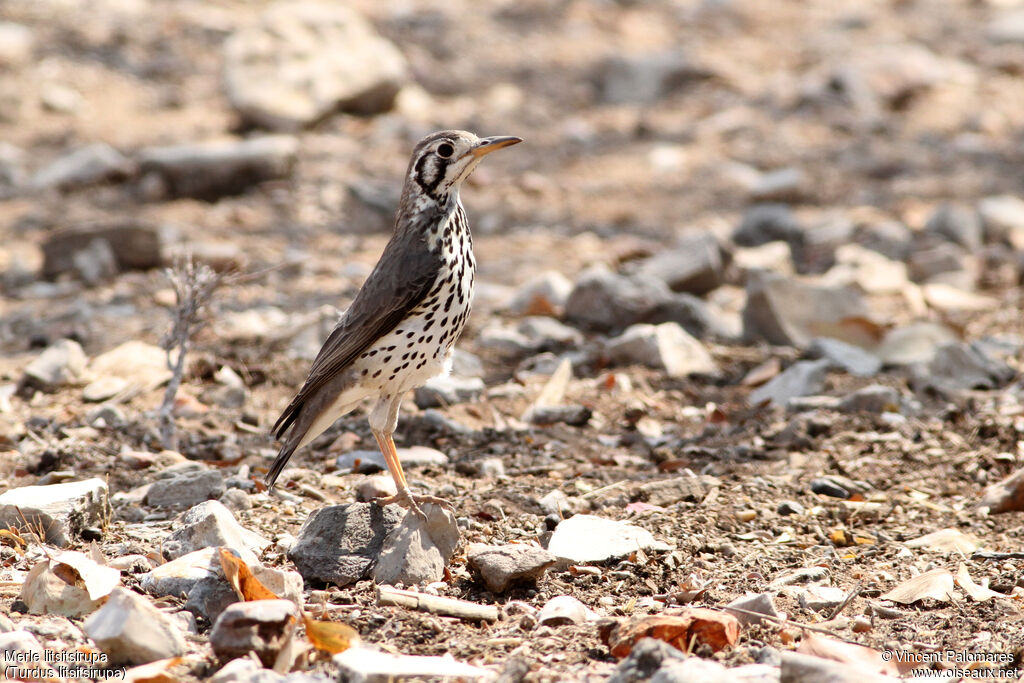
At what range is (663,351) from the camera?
7629 millimetres

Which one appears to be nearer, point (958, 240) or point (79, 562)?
point (79, 562)

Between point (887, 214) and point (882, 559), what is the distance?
668 centimetres

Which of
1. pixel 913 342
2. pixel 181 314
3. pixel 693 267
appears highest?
pixel 181 314

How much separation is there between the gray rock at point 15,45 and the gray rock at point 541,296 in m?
7.28

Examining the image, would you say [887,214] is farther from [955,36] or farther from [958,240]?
[955,36]

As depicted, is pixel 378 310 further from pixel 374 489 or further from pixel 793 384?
pixel 793 384

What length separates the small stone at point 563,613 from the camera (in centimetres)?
429

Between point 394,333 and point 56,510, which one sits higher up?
point 394,333

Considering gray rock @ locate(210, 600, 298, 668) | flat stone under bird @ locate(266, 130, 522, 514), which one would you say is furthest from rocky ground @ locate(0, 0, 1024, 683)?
flat stone under bird @ locate(266, 130, 522, 514)

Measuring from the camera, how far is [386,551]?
4648 millimetres

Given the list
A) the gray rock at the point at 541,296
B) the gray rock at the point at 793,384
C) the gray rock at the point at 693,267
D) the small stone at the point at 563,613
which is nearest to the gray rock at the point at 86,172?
the gray rock at the point at 541,296

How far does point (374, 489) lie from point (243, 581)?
1259 mm

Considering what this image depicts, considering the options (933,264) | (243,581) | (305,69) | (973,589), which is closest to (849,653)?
(973,589)

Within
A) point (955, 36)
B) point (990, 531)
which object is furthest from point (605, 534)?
point (955, 36)
